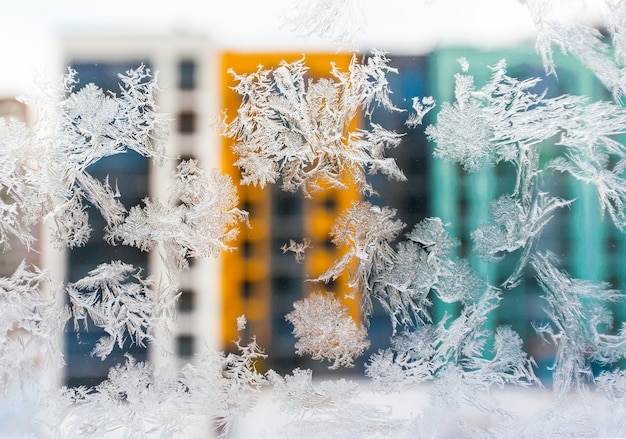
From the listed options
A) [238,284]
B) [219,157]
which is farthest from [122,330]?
[219,157]

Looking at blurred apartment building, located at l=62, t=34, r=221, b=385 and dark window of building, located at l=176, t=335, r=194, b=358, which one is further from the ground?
blurred apartment building, located at l=62, t=34, r=221, b=385

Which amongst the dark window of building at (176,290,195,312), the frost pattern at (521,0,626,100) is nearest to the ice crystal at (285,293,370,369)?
the dark window of building at (176,290,195,312)

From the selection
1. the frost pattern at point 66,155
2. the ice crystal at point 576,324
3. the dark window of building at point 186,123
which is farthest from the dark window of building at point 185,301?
the ice crystal at point 576,324

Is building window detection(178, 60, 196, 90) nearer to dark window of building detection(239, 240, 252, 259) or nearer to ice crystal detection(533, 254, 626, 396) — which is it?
dark window of building detection(239, 240, 252, 259)

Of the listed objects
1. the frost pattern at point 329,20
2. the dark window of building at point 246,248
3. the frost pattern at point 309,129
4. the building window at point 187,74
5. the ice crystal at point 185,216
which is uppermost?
the frost pattern at point 329,20

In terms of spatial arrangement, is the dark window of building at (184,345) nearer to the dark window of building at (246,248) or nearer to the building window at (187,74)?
the dark window of building at (246,248)

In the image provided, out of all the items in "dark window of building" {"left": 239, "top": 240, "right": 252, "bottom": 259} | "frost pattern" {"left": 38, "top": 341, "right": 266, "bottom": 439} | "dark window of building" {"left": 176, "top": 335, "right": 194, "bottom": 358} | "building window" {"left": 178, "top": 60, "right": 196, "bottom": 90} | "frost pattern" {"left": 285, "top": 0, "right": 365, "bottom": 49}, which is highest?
"frost pattern" {"left": 285, "top": 0, "right": 365, "bottom": 49}

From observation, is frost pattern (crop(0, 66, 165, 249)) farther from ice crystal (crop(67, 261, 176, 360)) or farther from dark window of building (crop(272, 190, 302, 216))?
dark window of building (crop(272, 190, 302, 216))

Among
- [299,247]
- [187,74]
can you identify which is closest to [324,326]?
[299,247]
